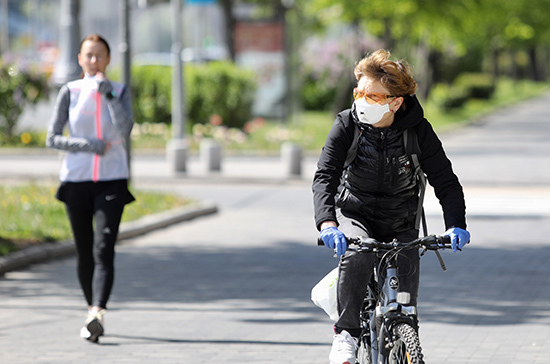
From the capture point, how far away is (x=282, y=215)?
43.6ft

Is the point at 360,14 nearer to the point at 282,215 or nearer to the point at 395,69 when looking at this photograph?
the point at 282,215

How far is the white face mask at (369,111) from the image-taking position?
4.25m

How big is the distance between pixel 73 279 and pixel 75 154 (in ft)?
8.25

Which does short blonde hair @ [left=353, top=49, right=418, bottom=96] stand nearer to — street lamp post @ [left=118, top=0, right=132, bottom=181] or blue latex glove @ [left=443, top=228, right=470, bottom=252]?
blue latex glove @ [left=443, top=228, right=470, bottom=252]

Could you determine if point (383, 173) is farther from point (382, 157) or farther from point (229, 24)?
point (229, 24)

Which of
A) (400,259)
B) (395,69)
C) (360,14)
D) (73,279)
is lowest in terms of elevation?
(73,279)

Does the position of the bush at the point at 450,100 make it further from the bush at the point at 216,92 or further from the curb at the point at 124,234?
the curb at the point at 124,234

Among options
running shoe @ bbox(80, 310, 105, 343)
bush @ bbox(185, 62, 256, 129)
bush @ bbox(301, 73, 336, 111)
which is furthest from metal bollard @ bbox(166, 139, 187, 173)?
bush @ bbox(301, 73, 336, 111)

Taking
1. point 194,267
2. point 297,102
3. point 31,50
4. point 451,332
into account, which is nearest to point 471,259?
point 194,267

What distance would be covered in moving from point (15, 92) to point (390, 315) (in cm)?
1957

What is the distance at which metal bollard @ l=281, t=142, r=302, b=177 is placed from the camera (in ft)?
57.2

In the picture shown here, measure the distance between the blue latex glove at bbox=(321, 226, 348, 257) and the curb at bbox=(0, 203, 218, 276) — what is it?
5.57m

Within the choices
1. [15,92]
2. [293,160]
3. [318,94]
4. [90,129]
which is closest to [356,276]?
[90,129]

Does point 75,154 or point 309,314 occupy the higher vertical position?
point 75,154
